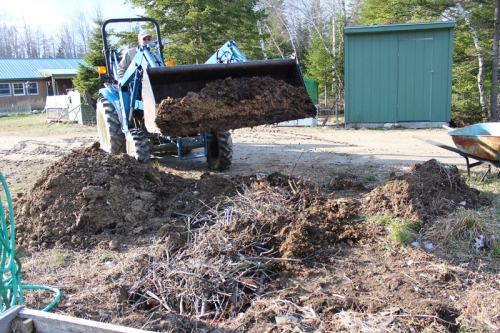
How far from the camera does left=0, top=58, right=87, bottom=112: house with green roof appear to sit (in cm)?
3581

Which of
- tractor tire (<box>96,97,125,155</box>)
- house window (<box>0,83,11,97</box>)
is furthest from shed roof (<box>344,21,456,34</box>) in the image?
house window (<box>0,83,11,97</box>)

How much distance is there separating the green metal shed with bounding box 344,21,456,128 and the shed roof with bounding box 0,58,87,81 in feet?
86.5

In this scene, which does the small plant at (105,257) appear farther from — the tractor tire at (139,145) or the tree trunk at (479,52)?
the tree trunk at (479,52)

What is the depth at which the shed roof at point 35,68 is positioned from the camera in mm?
36287

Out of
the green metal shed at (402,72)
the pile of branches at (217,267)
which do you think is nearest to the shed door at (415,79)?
the green metal shed at (402,72)

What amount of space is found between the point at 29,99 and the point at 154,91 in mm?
34908

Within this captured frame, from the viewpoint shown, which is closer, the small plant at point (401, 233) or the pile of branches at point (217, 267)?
the pile of branches at point (217, 267)

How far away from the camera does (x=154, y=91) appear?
618 centimetres

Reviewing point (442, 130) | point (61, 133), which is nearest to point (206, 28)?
point (61, 133)

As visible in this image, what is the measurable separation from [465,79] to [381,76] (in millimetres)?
6308

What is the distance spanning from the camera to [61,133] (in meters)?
17.4

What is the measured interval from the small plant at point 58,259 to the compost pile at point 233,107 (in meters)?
1.94

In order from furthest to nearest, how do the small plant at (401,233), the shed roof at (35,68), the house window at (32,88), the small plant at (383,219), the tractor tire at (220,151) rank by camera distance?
the house window at (32,88), the shed roof at (35,68), the tractor tire at (220,151), the small plant at (383,219), the small plant at (401,233)

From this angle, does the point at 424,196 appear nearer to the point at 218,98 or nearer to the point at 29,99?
the point at 218,98
